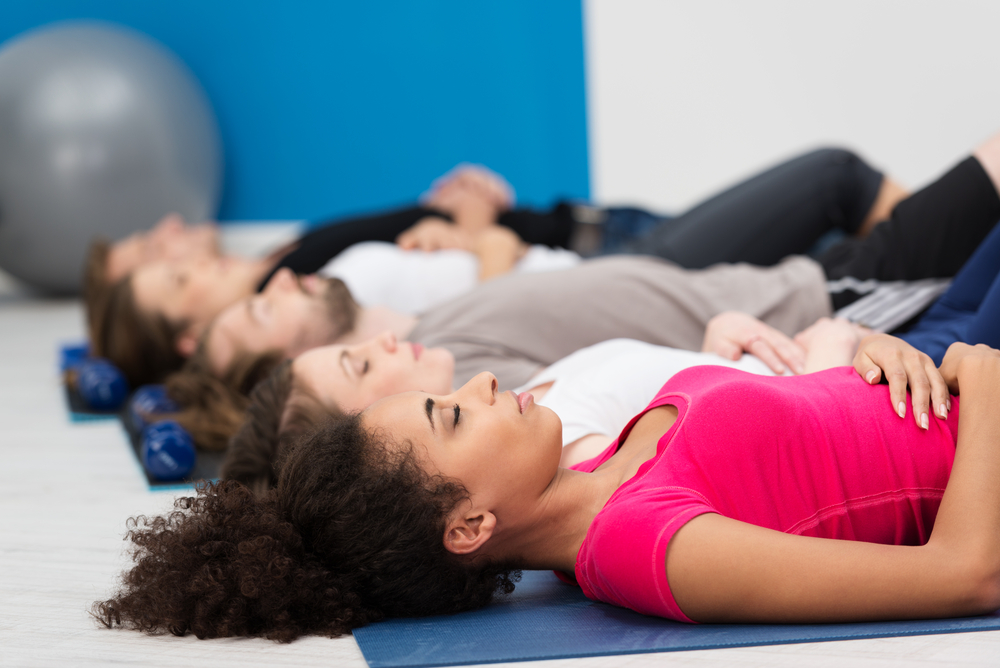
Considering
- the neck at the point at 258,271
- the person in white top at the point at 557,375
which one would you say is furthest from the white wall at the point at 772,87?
the person in white top at the point at 557,375

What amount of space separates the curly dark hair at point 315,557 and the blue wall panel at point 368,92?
11.0 feet

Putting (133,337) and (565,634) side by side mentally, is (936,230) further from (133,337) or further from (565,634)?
(133,337)

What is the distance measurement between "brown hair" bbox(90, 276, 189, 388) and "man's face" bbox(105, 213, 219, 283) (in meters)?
0.31

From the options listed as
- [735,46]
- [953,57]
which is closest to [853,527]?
[953,57]

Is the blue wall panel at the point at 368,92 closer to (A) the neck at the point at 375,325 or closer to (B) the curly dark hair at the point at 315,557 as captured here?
(A) the neck at the point at 375,325

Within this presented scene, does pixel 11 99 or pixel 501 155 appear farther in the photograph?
pixel 501 155

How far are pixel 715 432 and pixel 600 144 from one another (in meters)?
3.26

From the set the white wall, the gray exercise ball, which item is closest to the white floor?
the gray exercise ball

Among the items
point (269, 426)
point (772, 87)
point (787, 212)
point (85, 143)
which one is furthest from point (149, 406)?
point (772, 87)

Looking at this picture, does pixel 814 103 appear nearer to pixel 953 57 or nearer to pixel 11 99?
pixel 953 57

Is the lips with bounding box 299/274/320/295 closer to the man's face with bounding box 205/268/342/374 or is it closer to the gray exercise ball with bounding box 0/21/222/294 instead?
the man's face with bounding box 205/268/342/374

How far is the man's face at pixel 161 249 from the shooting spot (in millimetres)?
2840

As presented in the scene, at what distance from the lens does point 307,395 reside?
145 cm

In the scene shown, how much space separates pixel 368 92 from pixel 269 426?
3.16m
